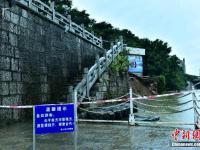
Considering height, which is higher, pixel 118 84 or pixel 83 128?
pixel 118 84

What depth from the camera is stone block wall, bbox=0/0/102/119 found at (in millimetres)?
12609

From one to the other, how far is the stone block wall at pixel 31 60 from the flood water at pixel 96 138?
1813 mm

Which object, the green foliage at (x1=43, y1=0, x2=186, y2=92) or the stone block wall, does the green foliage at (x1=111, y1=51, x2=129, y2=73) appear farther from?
the green foliage at (x1=43, y1=0, x2=186, y2=92)

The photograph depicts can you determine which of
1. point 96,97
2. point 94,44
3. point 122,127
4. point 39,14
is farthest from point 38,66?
point 94,44

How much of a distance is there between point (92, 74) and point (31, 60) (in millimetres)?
4769

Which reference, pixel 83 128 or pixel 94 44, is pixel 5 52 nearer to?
pixel 83 128

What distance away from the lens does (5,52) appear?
12523 millimetres

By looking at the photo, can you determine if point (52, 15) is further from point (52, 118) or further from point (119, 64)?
point (52, 118)

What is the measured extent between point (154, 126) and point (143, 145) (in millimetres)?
3493

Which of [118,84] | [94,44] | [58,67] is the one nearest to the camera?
[58,67]

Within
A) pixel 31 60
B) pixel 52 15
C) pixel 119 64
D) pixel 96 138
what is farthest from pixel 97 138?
pixel 119 64

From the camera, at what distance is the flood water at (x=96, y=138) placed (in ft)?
26.9

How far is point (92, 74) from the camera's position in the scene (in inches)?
731

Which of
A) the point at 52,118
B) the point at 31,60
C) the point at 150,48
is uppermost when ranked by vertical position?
the point at 150,48
